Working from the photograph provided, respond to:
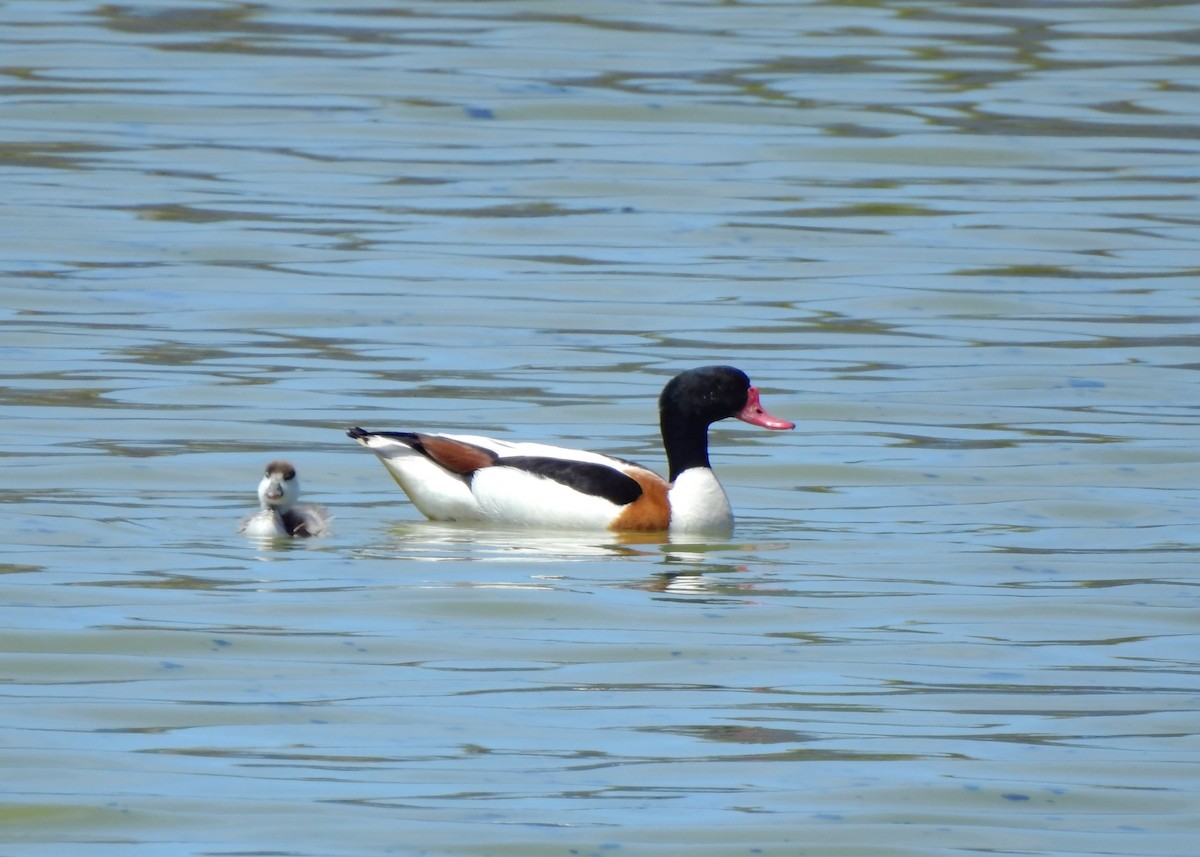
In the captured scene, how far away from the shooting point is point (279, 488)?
9.63 metres

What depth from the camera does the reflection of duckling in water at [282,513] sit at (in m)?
9.62

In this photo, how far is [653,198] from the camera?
61.2ft

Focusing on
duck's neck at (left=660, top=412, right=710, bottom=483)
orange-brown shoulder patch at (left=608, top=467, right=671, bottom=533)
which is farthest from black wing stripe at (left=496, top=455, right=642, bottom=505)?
duck's neck at (left=660, top=412, right=710, bottom=483)

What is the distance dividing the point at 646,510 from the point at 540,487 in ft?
1.53

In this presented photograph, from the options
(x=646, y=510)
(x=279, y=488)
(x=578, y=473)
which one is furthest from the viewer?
(x=646, y=510)

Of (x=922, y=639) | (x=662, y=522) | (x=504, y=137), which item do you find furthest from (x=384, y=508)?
(x=504, y=137)

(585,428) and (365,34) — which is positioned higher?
(365,34)

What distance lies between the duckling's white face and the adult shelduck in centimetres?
71

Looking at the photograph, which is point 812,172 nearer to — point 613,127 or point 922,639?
point 613,127

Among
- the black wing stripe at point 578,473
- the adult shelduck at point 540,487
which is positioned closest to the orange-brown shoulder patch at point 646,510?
the adult shelduck at point 540,487

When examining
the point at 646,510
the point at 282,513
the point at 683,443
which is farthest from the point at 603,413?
the point at 282,513

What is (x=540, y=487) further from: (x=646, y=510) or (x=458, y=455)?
(x=646, y=510)

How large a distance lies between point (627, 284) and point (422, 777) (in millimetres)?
9700

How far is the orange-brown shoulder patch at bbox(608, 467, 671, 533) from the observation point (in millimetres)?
A: 10336
